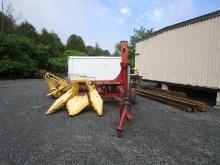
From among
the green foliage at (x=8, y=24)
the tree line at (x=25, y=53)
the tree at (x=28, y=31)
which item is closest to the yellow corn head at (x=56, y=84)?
the tree line at (x=25, y=53)

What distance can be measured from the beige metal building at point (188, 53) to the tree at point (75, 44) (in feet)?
155

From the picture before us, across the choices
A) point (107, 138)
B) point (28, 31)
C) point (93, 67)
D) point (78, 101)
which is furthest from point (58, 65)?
point (107, 138)

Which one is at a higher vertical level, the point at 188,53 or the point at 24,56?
the point at 24,56

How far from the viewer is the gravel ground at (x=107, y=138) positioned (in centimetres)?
606

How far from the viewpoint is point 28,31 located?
52.5 meters

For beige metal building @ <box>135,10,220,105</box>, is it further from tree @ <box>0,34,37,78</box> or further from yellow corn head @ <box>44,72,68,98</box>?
tree @ <box>0,34,37,78</box>

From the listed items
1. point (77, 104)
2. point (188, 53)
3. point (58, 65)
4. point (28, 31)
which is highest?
point (28, 31)

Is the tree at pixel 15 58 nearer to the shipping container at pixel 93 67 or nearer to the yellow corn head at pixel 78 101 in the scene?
the shipping container at pixel 93 67

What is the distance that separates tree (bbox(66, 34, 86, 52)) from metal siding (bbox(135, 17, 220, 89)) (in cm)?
4727

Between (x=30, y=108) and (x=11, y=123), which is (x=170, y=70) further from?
(x=11, y=123)

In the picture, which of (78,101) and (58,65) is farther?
(58,65)

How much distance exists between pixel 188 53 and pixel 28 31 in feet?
143

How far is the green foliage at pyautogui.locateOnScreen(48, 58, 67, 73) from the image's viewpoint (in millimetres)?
42469

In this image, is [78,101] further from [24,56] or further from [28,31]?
[28,31]
